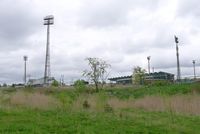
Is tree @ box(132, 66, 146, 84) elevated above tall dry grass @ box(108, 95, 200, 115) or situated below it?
above

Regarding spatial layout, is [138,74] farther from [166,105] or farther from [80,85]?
[166,105]

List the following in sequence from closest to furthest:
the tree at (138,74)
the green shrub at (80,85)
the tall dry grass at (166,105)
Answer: the tall dry grass at (166,105) < the green shrub at (80,85) < the tree at (138,74)

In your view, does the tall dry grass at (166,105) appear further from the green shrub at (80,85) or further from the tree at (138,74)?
the tree at (138,74)

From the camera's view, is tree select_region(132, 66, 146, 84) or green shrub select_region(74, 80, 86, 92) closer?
green shrub select_region(74, 80, 86, 92)

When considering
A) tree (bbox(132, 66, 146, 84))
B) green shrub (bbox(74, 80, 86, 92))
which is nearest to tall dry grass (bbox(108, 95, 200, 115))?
green shrub (bbox(74, 80, 86, 92))

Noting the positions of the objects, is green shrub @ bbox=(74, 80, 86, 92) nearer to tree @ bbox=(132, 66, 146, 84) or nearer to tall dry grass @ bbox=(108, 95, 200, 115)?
tall dry grass @ bbox=(108, 95, 200, 115)

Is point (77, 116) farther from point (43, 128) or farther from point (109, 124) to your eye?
point (43, 128)

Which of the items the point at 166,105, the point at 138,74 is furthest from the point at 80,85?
the point at 138,74

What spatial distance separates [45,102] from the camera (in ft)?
83.3

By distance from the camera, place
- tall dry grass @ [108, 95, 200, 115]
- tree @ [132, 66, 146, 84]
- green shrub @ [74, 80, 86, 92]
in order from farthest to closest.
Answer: tree @ [132, 66, 146, 84], green shrub @ [74, 80, 86, 92], tall dry grass @ [108, 95, 200, 115]

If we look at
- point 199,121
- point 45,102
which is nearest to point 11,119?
point 199,121

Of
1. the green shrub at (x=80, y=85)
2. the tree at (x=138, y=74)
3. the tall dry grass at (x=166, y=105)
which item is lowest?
the tall dry grass at (x=166, y=105)

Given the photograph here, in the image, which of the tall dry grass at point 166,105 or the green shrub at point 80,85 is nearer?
the tall dry grass at point 166,105

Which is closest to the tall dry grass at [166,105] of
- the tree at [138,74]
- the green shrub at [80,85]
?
the green shrub at [80,85]
